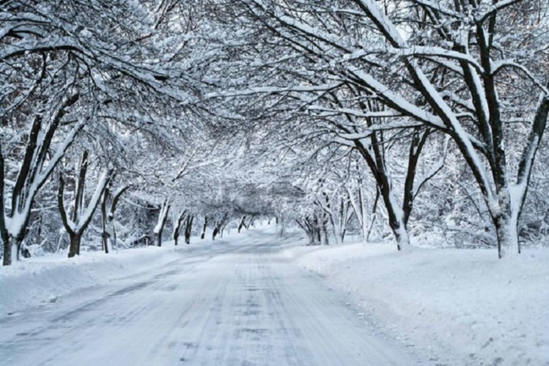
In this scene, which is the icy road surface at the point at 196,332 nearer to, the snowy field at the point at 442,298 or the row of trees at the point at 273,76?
the snowy field at the point at 442,298

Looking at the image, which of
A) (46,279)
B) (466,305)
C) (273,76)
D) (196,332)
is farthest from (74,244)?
(466,305)

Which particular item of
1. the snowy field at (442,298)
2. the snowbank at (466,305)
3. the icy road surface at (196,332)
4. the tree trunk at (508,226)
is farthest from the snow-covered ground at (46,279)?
the tree trunk at (508,226)

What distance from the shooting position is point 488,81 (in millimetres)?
9211

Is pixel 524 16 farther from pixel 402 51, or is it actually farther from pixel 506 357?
pixel 506 357

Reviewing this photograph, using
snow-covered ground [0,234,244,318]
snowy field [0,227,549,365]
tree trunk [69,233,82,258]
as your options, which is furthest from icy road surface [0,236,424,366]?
tree trunk [69,233,82,258]

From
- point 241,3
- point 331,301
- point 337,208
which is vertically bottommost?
point 331,301

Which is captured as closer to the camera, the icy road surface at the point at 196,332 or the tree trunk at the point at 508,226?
the icy road surface at the point at 196,332

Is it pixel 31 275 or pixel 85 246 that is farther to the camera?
pixel 85 246

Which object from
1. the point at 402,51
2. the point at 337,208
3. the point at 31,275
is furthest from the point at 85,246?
the point at 402,51

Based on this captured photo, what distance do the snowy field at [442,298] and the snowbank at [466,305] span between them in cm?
1

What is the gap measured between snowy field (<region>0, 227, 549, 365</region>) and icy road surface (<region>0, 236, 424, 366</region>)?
0.42 m

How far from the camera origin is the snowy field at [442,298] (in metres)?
4.95

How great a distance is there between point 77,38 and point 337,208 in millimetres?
26752

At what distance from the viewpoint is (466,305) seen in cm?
633
